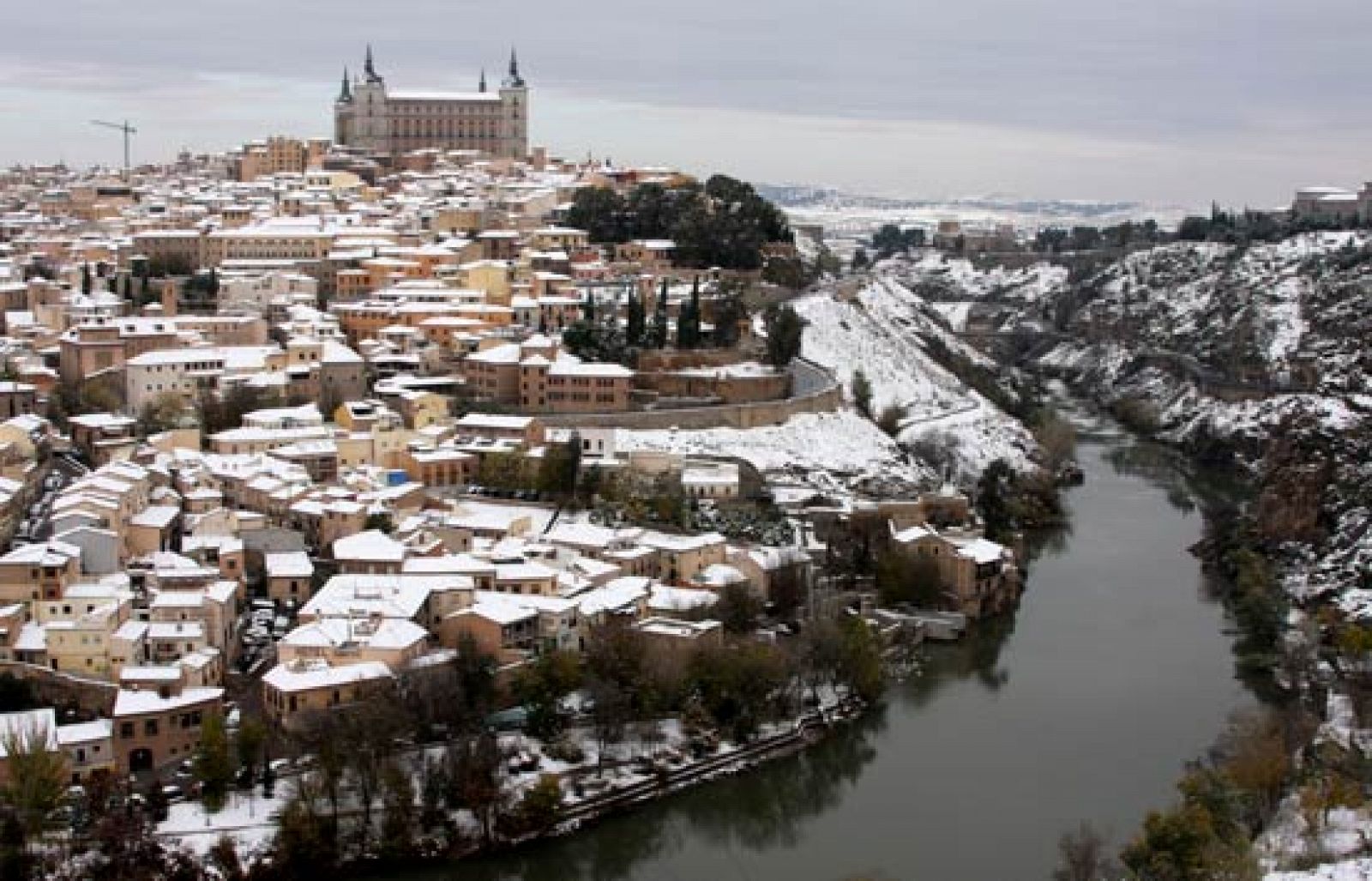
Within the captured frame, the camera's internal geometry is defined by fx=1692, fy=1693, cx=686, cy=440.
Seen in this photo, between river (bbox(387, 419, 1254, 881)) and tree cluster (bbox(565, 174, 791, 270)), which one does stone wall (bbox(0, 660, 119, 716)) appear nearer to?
river (bbox(387, 419, 1254, 881))

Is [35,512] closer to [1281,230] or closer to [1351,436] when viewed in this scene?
[1351,436]

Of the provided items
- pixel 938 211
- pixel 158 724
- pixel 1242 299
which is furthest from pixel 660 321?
pixel 938 211

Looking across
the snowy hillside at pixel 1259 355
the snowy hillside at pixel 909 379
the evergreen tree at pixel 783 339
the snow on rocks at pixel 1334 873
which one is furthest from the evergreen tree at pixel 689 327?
the snow on rocks at pixel 1334 873

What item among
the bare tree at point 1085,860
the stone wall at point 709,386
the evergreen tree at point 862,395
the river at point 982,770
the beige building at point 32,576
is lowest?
the river at point 982,770

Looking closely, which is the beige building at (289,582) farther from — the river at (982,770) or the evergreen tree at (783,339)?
the evergreen tree at (783,339)

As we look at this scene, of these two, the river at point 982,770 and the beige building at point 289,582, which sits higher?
the beige building at point 289,582

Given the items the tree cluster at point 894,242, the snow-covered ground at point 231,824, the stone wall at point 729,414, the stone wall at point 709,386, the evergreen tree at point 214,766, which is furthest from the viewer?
the tree cluster at point 894,242

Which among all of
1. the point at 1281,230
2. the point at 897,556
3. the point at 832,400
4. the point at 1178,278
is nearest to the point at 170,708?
the point at 897,556
